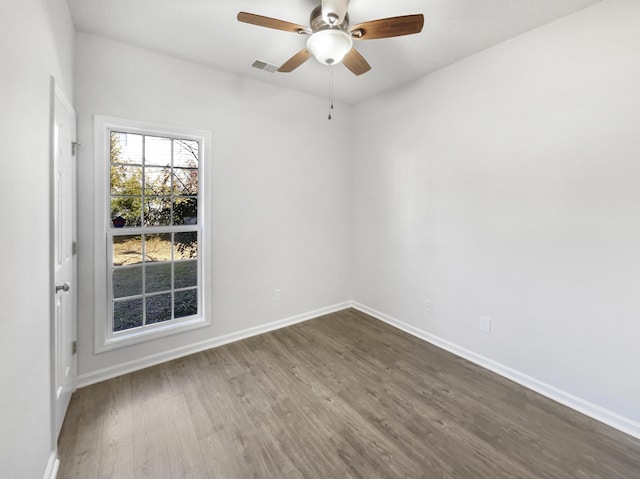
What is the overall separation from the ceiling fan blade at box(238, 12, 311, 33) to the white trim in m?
2.71

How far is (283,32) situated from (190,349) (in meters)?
2.92

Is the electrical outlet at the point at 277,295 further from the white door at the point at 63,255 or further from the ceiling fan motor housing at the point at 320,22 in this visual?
the ceiling fan motor housing at the point at 320,22

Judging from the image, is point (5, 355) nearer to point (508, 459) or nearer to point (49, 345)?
point (49, 345)

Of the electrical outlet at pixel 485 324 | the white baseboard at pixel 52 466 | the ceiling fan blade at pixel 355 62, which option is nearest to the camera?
the white baseboard at pixel 52 466

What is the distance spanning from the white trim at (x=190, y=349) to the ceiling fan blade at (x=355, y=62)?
269 centimetres

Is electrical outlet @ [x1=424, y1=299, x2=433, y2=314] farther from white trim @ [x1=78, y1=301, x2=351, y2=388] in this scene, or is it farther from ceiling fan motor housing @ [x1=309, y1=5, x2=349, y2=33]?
ceiling fan motor housing @ [x1=309, y1=5, x2=349, y2=33]

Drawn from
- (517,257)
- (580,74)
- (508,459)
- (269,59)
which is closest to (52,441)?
(508,459)

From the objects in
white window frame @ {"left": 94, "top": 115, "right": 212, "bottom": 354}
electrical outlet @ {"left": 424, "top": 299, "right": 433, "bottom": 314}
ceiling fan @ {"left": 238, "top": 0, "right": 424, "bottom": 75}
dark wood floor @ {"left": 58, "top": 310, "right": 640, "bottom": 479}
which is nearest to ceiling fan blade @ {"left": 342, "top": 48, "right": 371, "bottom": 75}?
ceiling fan @ {"left": 238, "top": 0, "right": 424, "bottom": 75}

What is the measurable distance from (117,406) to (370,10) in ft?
10.9

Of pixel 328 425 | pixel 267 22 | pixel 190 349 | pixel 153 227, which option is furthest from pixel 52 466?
pixel 267 22

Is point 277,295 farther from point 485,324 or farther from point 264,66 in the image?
point 264,66

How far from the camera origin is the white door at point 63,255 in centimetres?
170

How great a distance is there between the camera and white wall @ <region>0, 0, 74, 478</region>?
1068 mm

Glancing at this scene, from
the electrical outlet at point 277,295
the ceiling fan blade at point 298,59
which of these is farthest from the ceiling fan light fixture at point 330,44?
the electrical outlet at point 277,295
